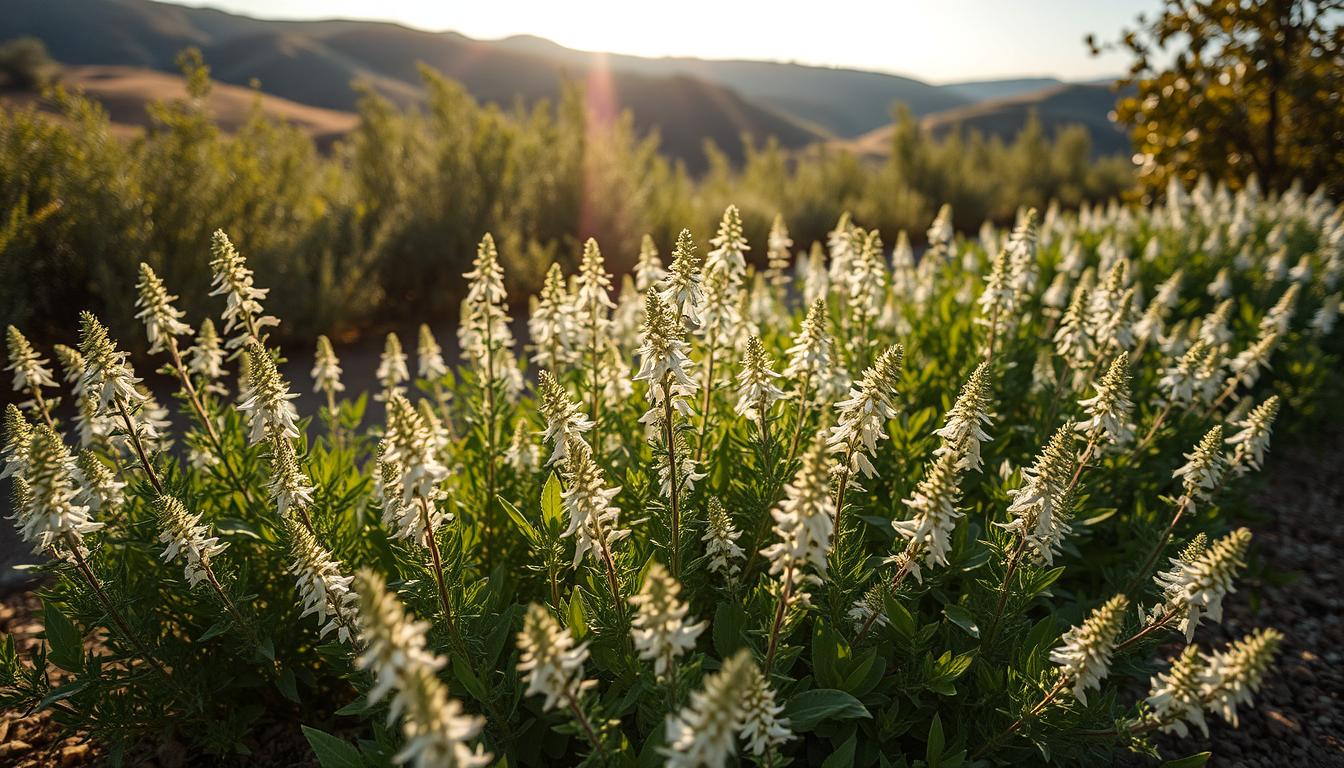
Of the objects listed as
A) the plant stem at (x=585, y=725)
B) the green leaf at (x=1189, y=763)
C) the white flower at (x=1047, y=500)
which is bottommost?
the green leaf at (x=1189, y=763)

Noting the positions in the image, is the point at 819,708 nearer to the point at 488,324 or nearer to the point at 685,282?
the point at 685,282

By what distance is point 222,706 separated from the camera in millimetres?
2691

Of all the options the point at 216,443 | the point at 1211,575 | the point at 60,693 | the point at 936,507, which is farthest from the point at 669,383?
Answer: the point at 60,693

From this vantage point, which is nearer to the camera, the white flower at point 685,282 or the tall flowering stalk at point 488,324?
the white flower at point 685,282

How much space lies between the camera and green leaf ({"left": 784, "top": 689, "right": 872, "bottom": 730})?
6.44 feet

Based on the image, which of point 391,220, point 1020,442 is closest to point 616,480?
point 1020,442

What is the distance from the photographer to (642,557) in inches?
98.3

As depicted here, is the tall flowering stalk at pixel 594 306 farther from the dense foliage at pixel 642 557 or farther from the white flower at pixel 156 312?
the white flower at pixel 156 312

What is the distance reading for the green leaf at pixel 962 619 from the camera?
2.36 meters

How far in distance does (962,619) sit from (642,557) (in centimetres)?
114

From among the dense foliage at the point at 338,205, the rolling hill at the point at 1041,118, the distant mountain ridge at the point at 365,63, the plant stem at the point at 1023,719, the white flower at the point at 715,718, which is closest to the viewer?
the white flower at the point at 715,718

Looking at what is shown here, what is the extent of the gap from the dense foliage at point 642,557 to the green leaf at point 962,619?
15 millimetres

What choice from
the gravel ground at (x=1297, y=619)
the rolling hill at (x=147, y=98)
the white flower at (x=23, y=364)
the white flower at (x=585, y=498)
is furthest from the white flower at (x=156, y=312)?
the rolling hill at (x=147, y=98)

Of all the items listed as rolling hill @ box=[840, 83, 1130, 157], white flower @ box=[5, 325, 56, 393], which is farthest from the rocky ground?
rolling hill @ box=[840, 83, 1130, 157]
